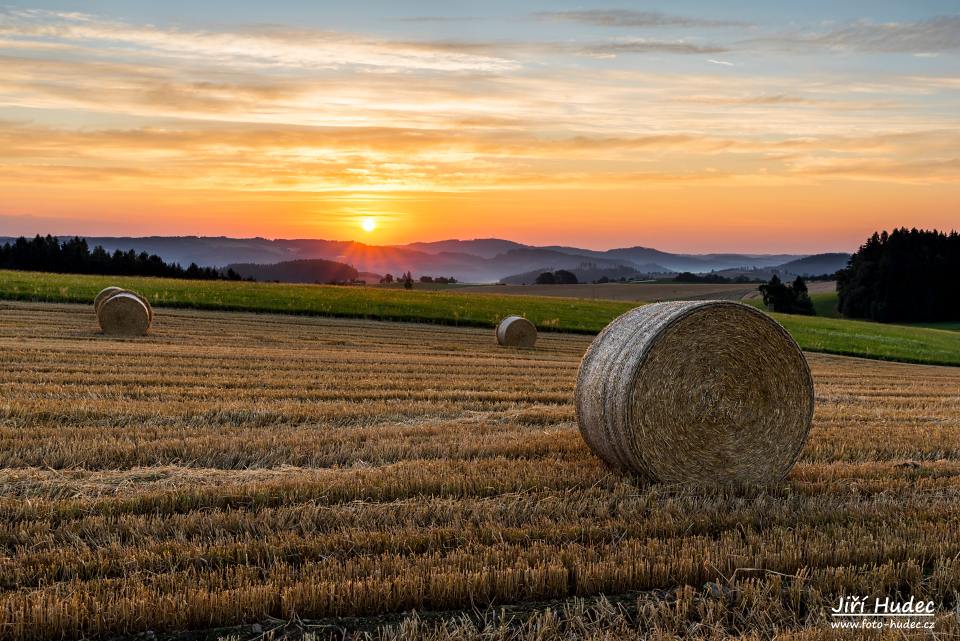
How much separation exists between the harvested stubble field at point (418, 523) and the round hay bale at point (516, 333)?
46.4 ft

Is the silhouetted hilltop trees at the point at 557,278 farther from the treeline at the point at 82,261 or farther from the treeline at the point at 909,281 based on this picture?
the treeline at the point at 82,261

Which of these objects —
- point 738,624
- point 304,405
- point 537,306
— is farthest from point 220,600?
point 537,306

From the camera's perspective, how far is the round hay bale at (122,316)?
2298cm

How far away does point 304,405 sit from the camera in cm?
1212

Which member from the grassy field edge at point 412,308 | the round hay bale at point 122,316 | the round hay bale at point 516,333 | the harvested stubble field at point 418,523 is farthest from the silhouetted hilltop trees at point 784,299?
the harvested stubble field at point 418,523

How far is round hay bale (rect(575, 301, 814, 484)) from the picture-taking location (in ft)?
27.3

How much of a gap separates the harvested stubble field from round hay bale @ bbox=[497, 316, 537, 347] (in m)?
14.1

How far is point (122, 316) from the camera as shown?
23.2m

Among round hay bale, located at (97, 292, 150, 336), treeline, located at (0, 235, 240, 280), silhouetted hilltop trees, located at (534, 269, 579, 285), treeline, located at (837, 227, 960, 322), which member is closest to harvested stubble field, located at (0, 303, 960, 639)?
round hay bale, located at (97, 292, 150, 336)

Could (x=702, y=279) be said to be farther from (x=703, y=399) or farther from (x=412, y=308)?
(x=703, y=399)

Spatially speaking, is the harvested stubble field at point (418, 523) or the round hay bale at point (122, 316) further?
the round hay bale at point (122, 316)

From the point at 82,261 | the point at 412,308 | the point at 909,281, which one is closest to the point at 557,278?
the point at 909,281

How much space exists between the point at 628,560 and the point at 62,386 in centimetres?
1031

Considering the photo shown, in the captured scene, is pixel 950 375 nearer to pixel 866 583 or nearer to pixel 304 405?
pixel 304 405
